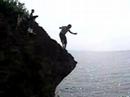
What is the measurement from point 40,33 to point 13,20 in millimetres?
3564

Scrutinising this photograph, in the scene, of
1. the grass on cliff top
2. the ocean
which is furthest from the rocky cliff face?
the ocean

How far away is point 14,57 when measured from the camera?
2134cm

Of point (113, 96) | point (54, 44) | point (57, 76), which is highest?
point (54, 44)

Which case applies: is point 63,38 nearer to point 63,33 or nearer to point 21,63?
point 63,33

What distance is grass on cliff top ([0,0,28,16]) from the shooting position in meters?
24.9

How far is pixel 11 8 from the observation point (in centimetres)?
2562

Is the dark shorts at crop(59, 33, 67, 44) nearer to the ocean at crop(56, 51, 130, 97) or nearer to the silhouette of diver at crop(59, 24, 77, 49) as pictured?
the silhouette of diver at crop(59, 24, 77, 49)

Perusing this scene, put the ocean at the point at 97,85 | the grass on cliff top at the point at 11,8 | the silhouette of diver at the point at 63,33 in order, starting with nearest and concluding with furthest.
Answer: the grass on cliff top at the point at 11,8 → the silhouette of diver at the point at 63,33 → the ocean at the point at 97,85

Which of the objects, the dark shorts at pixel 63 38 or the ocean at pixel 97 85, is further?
the ocean at pixel 97 85

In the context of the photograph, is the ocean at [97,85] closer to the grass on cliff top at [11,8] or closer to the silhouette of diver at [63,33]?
the silhouette of diver at [63,33]

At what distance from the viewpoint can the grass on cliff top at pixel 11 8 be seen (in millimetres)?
24875

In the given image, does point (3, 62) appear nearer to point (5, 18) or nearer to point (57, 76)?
point (5, 18)

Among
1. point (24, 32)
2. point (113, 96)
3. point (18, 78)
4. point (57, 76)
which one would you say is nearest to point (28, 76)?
point (18, 78)

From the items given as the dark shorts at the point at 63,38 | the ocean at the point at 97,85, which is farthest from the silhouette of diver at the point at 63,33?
the ocean at the point at 97,85
